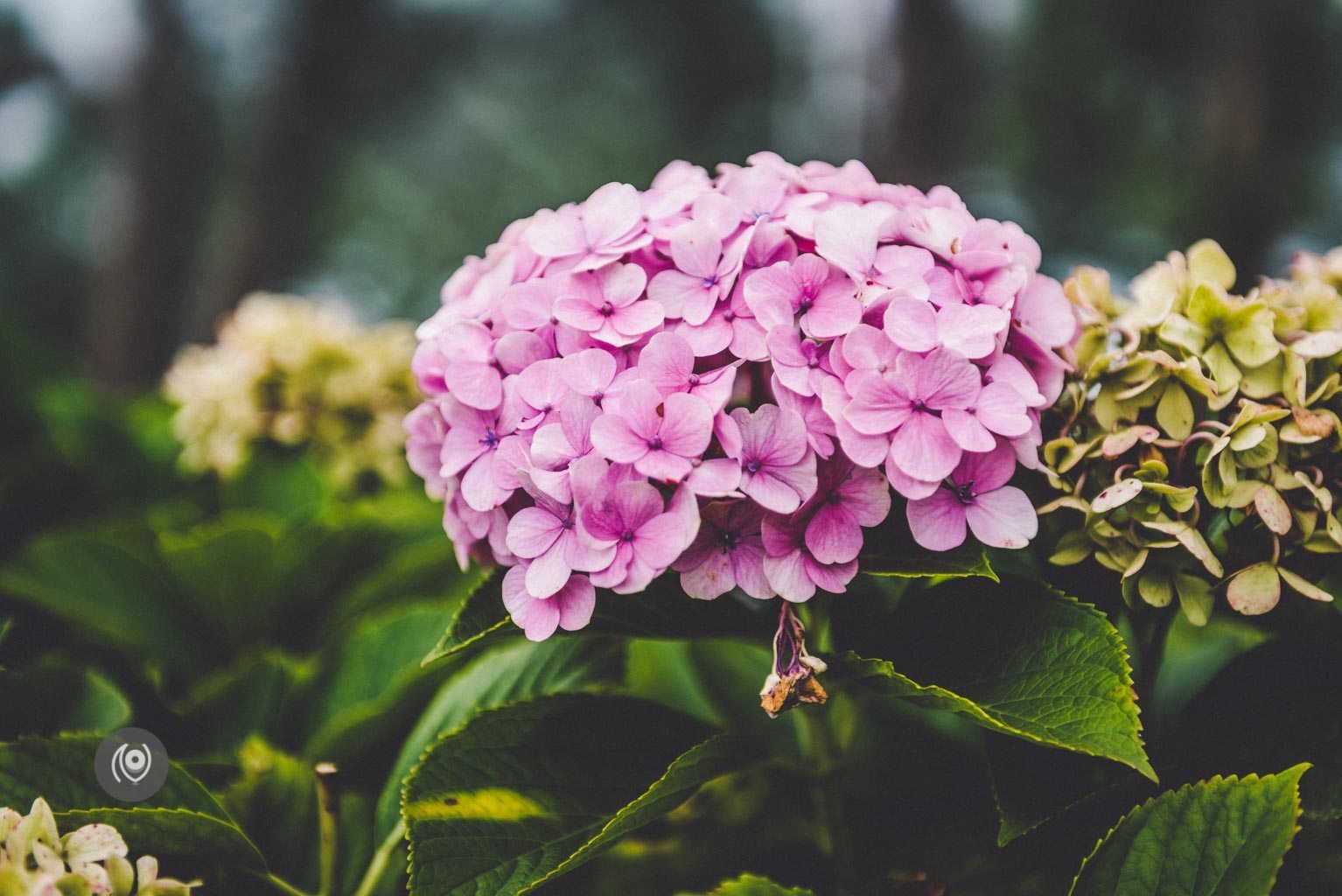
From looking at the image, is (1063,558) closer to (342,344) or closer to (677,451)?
(677,451)

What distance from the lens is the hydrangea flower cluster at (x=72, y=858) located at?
2.46 feet

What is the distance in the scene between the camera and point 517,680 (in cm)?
119

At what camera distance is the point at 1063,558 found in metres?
0.93

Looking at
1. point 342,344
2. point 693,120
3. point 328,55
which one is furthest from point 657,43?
point 342,344

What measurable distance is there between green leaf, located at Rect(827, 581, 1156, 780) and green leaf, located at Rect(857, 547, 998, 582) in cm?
9

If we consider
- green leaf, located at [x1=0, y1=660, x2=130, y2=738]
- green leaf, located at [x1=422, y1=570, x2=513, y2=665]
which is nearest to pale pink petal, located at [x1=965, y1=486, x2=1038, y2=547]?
green leaf, located at [x1=422, y1=570, x2=513, y2=665]

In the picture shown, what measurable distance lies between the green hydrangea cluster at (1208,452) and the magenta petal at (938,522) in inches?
4.9

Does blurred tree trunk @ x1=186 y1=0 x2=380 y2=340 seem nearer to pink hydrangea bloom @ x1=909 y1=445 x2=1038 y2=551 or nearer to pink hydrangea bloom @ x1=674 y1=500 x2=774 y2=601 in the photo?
pink hydrangea bloom @ x1=674 y1=500 x2=774 y2=601

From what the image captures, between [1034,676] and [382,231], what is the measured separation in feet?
53.4

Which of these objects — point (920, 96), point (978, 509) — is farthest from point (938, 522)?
point (920, 96)

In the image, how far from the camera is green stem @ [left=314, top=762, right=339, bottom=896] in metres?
1.01

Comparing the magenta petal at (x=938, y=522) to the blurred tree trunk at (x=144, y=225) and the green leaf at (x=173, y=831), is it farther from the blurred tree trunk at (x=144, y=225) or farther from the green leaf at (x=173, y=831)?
the blurred tree trunk at (x=144, y=225)

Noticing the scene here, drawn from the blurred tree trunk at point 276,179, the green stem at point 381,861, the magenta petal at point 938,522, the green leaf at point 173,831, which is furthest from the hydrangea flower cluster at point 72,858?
the blurred tree trunk at point 276,179

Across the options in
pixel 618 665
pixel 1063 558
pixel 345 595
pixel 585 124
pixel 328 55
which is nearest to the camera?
pixel 1063 558
